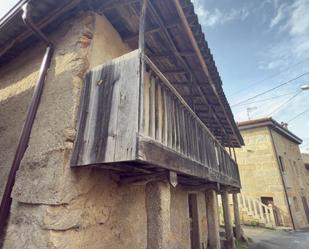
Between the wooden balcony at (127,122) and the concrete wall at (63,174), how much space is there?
0.78 ft

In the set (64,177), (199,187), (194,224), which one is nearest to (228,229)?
(194,224)

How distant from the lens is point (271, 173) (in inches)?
546

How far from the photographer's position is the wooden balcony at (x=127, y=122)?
6.69ft

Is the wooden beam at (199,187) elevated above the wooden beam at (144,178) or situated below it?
above

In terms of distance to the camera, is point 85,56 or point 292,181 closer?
point 85,56

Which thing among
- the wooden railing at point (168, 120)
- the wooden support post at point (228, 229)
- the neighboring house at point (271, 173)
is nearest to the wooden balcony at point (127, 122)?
the wooden railing at point (168, 120)

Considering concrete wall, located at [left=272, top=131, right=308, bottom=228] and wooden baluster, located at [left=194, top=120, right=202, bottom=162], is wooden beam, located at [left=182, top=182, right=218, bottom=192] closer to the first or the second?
wooden baluster, located at [left=194, top=120, right=202, bottom=162]

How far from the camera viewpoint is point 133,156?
75.1 inches

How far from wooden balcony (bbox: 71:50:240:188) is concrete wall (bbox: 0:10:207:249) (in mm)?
238

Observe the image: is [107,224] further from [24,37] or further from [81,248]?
[24,37]

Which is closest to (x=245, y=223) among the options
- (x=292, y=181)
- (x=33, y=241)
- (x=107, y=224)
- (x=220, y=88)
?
(x=292, y=181)

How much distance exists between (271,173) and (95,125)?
14.7 m

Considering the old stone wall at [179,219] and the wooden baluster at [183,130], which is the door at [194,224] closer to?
the old stone wall at [179,219]

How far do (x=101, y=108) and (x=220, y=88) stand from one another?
11.4 ft
